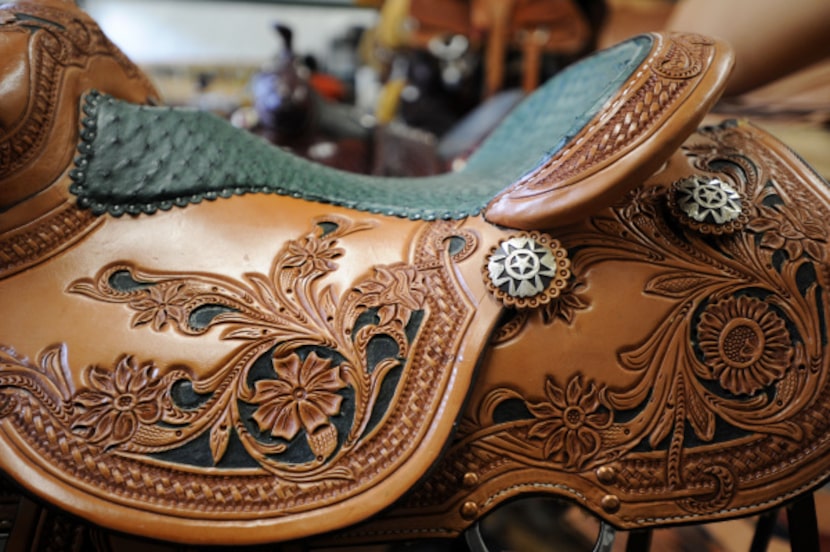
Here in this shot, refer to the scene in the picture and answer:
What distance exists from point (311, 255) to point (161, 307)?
0.16 metres

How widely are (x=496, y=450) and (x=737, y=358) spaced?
28 cm

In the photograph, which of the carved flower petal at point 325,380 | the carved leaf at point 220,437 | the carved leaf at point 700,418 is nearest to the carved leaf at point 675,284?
the carved leaf at point 700,418

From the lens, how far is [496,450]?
0.52m

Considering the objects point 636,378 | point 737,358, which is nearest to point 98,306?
point 636,378

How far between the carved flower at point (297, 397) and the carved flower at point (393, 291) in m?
0.07

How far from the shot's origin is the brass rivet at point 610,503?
52cm

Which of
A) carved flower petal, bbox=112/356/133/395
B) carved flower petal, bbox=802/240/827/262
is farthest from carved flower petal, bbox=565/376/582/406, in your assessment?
carved flower petal, bbox=112/356/133/395

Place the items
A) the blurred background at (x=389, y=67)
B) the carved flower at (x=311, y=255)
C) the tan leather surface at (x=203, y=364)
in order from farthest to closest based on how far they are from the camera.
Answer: the blurred background at (x=389, y=67)
the carved flower at (x=311, y=255)
the tan leather surface at (x=203, y=364)

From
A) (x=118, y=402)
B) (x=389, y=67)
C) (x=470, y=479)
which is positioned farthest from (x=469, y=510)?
(x=389, y=67)

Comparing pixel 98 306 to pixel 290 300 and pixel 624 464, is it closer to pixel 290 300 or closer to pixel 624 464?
pixel 290 300

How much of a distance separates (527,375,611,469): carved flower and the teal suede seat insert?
220mm

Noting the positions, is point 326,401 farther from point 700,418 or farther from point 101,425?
point 700,418

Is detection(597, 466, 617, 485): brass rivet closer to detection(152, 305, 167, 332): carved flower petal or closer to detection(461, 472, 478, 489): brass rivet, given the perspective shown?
detection(461, 472, 478, 489): brass rivet

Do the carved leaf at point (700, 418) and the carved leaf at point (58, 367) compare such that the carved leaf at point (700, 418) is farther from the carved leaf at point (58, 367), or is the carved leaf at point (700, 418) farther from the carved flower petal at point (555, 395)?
the carved leaf at point (58, 367)
